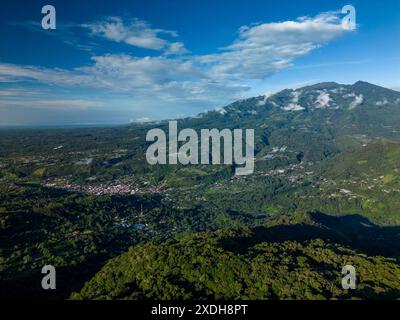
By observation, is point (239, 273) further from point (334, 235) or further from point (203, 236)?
point (334, 235)

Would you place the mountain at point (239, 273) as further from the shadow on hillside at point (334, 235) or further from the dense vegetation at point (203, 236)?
the shadow on hillside at point (334, 235)

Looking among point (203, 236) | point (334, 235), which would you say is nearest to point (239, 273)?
point (203, 236)

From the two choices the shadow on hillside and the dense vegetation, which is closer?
the dense vegetation

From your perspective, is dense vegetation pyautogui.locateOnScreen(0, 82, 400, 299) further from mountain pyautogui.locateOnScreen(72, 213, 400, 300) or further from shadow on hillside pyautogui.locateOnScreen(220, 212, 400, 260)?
shadow on hillside pyautogui.locateOnScreen(220, 212, 400, 260)

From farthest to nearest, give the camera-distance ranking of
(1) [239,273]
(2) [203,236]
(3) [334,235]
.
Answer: (3) [334,235] < (2) [203,236] < (1) [239,273]

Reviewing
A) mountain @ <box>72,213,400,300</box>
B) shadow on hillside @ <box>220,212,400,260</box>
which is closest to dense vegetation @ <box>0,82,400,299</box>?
mountain @ <box>72,213,400,300</box>

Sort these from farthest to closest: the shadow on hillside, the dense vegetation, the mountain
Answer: the shadow on hillside → the dense vegetation → the mountain

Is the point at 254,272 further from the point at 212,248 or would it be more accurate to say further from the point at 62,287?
the point at 62,287

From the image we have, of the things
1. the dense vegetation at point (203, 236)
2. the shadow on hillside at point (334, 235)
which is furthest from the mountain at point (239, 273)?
the shadow on hillside at point (334, 235)

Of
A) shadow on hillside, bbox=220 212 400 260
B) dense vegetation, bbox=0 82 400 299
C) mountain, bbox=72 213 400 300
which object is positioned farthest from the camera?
shadow on hillside, bbox=220 212 400 260
